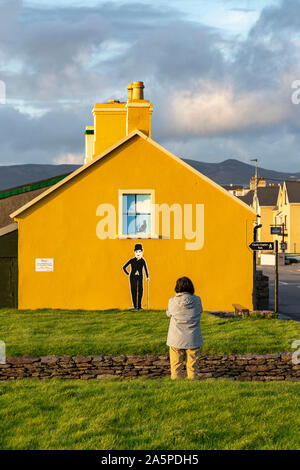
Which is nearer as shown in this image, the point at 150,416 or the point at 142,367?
the point at 150,416

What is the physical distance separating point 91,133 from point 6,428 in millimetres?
23237

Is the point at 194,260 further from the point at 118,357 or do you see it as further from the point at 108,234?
the point at 118,357

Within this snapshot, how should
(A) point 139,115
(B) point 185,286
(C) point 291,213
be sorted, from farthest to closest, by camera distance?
(C) point 291,213, (A) point 139,115, (B) point 185,286

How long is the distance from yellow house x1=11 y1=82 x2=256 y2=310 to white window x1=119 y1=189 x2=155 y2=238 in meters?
0.03

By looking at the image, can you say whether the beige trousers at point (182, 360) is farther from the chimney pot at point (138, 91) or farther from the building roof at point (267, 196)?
the building roof at point (267, 196)

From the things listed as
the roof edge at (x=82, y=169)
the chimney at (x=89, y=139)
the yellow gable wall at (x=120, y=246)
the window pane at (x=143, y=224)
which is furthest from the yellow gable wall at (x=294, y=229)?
the roof edge at (x=82, y=169)

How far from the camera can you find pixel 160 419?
675 centimetres

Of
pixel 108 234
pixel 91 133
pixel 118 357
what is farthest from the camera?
pixel 91 133

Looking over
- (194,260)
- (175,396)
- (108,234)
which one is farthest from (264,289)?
(175,396)

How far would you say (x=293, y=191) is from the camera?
80250 mm

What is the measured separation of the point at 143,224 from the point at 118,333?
6049 millimetres

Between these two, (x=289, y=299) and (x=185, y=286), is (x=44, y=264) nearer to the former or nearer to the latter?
(x=185, y=286)

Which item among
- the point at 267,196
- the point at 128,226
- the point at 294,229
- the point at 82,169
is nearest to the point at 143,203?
the point at 128,226

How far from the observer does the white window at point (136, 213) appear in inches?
758
